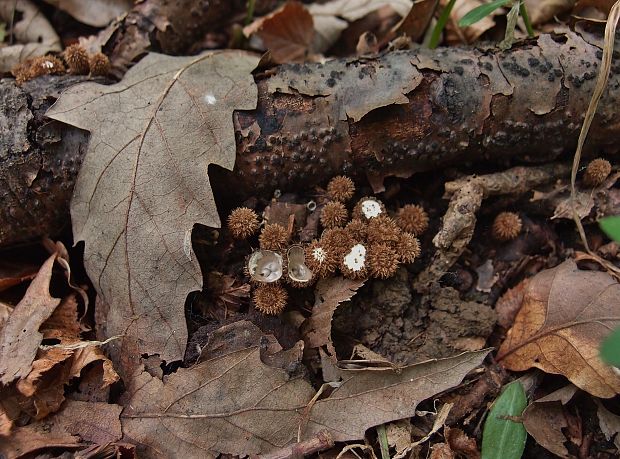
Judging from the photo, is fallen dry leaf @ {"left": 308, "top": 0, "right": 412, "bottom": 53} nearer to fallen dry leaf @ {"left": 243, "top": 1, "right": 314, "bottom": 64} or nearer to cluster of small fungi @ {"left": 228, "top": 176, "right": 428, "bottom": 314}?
fallen dry leaf @ {"left": 243, "top": 1, "right": 314, "bottom": 64}

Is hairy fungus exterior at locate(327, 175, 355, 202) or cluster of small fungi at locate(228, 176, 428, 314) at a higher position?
hairy fungus exterior at locate(327, 175, 355, 202)

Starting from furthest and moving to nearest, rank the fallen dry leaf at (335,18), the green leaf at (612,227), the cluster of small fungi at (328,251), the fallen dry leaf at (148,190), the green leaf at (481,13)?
the fallen dry leaf at (335,18) → the green leaf at (481,13) → the cluster of small fungi at (328,251) → the fallen dry leaf at (148,190) → the green leaf at (612,227)

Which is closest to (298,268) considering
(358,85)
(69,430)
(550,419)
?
(358,85)

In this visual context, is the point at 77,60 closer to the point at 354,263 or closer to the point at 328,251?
the point at 328,251

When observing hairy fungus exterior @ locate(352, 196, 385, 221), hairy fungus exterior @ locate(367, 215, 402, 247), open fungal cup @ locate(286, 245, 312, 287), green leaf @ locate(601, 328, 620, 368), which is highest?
green leaf @ locate(601, 328, 620, 368)

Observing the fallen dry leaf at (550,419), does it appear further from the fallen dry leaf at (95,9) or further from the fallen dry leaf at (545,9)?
the fallen dry leaf at (95,9)

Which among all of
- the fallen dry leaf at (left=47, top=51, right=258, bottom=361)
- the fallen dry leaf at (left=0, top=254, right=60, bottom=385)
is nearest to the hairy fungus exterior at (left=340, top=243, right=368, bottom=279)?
the fallen dry leaf at (left=47, top=51, right=258, bottom=361)

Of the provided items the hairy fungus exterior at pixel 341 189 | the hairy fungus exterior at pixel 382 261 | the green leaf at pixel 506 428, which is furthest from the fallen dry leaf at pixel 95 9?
the green leaf at pixel 506 428
